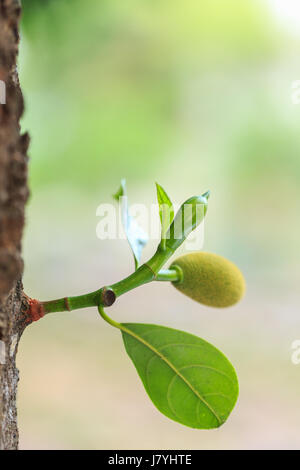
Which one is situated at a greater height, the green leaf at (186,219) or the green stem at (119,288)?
the green leaf at (186,219)

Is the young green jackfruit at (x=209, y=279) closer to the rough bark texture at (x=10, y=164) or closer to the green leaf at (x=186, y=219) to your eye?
the green leaf at (x=186, y=219)

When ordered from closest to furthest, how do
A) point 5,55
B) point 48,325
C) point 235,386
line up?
point 5,55, point 235,386, point 48,325

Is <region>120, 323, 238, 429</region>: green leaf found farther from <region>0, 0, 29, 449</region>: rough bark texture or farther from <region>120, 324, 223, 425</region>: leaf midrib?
<region>0, 0, 29, 449</region>: rough bark texture

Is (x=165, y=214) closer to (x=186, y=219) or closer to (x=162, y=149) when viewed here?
(x=186, y=219)

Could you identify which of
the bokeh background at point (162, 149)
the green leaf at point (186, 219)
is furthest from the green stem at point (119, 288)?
the bokeh background at point (162, 149)

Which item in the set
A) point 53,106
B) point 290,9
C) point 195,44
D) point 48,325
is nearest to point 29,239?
point 48,325

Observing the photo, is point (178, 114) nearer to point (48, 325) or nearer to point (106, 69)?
point (106, 69)
